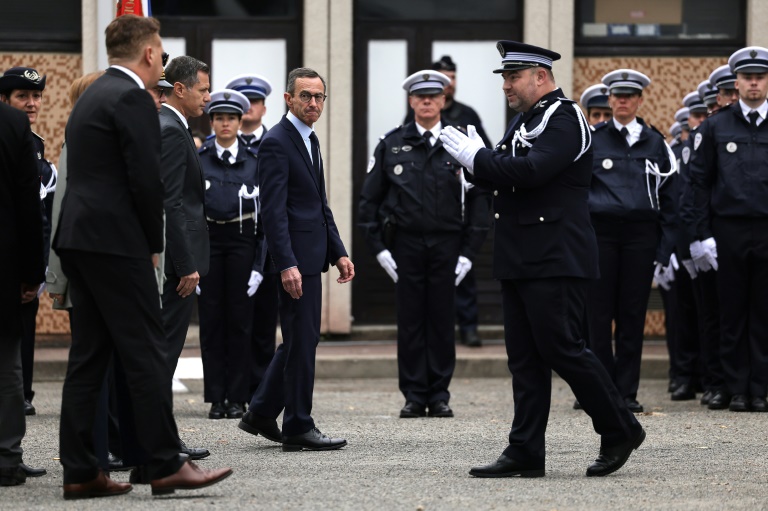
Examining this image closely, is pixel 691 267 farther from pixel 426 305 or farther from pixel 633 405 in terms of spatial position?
pixel 426 305

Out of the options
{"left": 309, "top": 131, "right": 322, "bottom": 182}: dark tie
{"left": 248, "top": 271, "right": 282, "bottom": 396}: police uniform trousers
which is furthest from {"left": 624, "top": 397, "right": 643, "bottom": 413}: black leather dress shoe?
{"left": 309, "top": 131, "right": 322, "bottom": 182}: dark tie

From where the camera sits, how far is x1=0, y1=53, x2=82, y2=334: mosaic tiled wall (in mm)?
15914

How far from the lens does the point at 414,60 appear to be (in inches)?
647

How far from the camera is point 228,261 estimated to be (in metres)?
11.9

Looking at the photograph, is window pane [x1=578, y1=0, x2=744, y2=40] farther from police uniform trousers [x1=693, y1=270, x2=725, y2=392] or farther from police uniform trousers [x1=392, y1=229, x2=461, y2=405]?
police uniform trousers [x1=392, y1=229, x2=461, y2=405]

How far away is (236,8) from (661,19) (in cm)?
427

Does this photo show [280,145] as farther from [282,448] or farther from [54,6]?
[54,6]

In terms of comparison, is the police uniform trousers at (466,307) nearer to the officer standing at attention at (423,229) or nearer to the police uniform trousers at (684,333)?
the police uniform trousers at (684,333)

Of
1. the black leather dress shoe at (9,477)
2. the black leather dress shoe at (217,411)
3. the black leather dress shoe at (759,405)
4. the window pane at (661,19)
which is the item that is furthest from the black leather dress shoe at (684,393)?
the black leather dress shoe at (9,477)

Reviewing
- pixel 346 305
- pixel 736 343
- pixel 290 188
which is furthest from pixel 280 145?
pixel 346 305

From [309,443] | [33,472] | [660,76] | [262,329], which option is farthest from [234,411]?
[660,76]

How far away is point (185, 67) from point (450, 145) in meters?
1.73

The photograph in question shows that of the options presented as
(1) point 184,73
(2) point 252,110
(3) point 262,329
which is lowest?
(3) point 262,329

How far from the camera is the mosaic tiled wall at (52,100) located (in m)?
15.9
